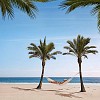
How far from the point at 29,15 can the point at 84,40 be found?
→ 21.4m

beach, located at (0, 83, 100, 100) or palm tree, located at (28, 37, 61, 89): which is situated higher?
palm tree, located at (28, 37, 61, 89)

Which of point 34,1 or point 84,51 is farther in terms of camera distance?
point 84,51

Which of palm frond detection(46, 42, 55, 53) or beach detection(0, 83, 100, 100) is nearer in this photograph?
beach detection(0, 83, 100, 100)

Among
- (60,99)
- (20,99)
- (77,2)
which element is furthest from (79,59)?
(77,2)

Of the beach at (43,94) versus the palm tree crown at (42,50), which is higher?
the palm tree crown at (42,50)

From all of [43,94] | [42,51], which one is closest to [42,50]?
[42,51]

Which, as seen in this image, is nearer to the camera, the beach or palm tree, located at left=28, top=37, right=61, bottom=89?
the beach

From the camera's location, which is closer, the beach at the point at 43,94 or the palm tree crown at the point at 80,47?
the beach at the point at 43,94

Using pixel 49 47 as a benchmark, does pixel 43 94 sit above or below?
below

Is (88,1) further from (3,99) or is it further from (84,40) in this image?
(84,40)

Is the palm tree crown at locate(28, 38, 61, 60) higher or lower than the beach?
higher

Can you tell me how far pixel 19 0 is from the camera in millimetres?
7848

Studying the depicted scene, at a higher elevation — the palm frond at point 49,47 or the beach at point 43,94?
the palm frond at point 49,47

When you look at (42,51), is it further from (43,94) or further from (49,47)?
(43,94)
